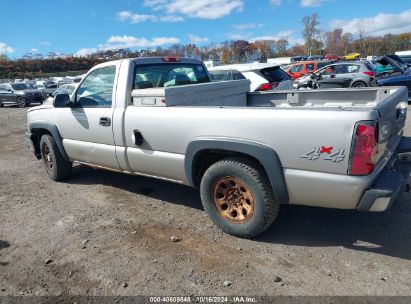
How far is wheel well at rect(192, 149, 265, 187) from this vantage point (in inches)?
144

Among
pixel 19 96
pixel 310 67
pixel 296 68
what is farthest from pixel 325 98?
pixel 19 96

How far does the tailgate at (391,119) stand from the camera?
303 cm

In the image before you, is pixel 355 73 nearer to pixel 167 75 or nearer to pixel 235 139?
pixel 167 75

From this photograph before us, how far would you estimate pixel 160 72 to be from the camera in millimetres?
4895

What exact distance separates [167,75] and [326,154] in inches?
108

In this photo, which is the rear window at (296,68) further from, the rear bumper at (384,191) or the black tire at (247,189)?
the black tire at (247,189)

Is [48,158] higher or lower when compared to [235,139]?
lower

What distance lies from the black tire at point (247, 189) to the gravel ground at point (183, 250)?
160 millimetres

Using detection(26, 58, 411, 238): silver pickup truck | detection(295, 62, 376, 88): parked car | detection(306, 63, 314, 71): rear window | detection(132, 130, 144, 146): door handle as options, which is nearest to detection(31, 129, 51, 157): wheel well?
detection(26, 58, 411, 238): silver pickup truck

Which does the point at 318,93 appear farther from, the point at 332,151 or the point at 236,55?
the point at 236,55

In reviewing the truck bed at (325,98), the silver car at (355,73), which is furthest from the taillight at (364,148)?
the silver car at (355,73)

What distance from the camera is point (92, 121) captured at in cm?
470

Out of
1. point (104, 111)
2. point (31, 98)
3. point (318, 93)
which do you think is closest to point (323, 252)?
point (318, 93)

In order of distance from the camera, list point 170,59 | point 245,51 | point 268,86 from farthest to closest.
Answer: point 245,51 → point 268,86 → point 170,59
